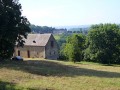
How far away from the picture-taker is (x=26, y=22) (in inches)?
1790

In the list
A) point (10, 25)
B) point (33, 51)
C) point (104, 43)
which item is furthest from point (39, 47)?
point (10, 25)

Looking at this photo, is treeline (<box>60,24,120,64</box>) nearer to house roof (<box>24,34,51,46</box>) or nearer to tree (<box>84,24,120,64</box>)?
tree (<box>84,24,120,64</box>)

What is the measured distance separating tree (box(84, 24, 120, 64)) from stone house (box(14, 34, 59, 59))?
34.3 feet

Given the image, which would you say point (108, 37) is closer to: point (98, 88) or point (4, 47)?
point (4, 47)

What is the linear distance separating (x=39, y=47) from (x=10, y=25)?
28796 mm

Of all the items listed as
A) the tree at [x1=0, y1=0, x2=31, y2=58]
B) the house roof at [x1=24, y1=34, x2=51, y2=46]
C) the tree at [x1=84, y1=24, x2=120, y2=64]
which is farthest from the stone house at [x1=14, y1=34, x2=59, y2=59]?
the tree at [x1=0, y1=0, x2=31, y2=58]

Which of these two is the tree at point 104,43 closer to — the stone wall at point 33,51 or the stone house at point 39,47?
the stone house at point 39,47

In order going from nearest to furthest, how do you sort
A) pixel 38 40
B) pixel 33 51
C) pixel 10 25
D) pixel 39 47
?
1. pixel 10 25
2. pixel 39 47
3. pixel 38 40
4. pixel 33 51

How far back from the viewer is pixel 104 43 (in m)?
71.6

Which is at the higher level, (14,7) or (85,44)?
(14,7)

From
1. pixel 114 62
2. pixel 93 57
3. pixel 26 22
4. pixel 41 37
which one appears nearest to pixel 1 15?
pixel 26 22

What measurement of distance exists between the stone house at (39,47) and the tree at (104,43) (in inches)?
412

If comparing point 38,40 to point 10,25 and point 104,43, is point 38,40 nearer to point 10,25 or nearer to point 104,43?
point 104,43

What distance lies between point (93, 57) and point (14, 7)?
Answer: 34.4 metres
